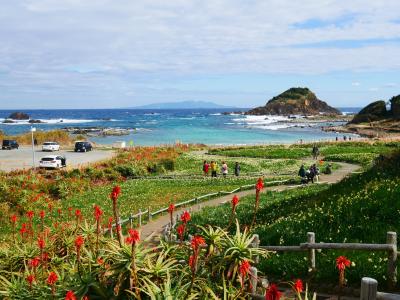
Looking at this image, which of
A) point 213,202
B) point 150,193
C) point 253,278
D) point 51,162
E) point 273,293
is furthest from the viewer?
point 51,162

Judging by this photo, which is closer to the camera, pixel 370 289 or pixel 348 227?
pixel 370 289

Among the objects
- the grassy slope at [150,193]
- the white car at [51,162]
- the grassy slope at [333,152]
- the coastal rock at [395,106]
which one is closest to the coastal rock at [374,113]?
the coastal rock at [395,106]

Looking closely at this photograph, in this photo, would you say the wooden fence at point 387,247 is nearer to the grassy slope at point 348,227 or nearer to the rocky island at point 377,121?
the grassy slope at point 348,227

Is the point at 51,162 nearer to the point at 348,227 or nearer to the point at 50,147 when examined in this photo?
the point at 50,147

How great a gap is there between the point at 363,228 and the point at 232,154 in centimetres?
5174

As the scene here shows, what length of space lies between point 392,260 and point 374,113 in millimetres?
143049

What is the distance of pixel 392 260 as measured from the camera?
30.0ft

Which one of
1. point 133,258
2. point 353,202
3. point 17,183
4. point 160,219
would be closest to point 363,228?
point 353,202

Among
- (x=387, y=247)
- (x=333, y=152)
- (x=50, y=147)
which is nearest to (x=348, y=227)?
(x=387, y=247)

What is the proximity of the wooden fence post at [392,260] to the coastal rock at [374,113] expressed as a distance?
138m

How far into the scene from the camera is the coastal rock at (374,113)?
138875 mm

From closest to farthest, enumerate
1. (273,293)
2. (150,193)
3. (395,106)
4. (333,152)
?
1. (273,293)
2. (150,193)
3. (333,152)
4. (395,106)

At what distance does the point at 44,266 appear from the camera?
890 centimetres

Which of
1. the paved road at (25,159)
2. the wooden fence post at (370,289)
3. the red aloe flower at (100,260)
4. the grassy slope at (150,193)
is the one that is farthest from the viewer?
the paved road at (25,159)
